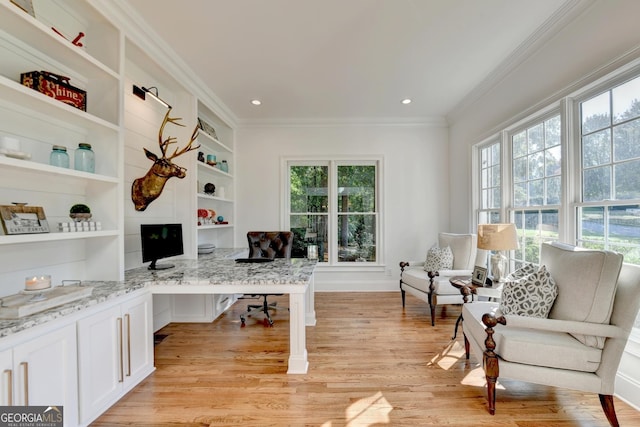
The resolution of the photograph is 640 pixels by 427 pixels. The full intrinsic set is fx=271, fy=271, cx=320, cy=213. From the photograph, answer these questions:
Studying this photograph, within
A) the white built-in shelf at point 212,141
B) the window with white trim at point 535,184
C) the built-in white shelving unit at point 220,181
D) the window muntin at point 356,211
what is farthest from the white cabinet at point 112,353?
the window with white trim at point 535,184

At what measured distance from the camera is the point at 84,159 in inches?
74.5

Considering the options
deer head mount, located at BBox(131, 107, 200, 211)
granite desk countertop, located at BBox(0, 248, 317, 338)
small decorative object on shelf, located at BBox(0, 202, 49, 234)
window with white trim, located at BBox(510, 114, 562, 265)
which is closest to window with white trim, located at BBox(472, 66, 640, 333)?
window with white trim, located at BBox(510, 114, 562, 265)

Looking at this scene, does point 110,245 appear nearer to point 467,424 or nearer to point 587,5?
point 467,424

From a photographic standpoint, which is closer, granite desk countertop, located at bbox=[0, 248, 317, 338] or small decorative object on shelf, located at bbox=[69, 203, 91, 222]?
granite desk countertop, located at bbox=[0, 248, 317, 338]

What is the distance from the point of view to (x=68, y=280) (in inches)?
76.1

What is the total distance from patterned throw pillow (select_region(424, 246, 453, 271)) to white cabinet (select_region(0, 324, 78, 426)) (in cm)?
352

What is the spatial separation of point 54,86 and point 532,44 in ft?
12.5

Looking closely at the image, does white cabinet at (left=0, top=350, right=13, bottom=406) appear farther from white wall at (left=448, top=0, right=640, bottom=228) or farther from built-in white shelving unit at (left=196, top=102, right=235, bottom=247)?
white wall at (left=448, top=0, right=640, bottom=228)

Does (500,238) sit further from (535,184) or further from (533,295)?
(533,295)

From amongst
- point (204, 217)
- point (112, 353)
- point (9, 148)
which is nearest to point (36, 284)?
point (112, 353)

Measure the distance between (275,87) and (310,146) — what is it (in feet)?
4.33

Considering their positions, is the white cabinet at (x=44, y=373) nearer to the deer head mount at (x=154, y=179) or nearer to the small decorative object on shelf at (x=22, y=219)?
the small decorative object on shelf at (x=22, y=219)

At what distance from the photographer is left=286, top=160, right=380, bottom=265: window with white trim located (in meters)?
4.68

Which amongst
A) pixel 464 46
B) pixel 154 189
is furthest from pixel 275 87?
pixel 464 46
